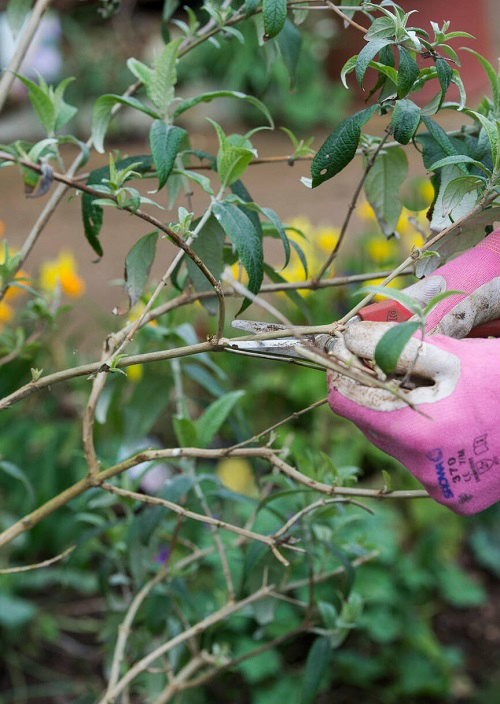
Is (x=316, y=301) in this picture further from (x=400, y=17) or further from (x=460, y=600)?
(x=400, y=17)

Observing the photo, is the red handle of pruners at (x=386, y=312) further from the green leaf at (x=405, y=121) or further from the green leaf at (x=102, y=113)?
the green leaf at (x=102, y=113)

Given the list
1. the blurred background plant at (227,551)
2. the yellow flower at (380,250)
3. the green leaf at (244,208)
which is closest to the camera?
the green leaf at (244,208)

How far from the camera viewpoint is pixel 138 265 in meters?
0.90

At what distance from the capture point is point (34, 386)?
2.62 feet

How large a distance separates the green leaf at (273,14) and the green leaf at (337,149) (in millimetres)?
121

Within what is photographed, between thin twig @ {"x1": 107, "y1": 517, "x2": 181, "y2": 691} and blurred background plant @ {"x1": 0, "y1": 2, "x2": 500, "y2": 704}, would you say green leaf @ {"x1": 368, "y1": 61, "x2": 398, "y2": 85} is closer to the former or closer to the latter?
blurred background plant @ {"x1": 0, "y1": 2, "x2": 500, "y2": 704}

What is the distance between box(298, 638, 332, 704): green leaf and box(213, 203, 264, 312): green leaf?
0.54 metres

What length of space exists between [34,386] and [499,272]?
1.45 feet

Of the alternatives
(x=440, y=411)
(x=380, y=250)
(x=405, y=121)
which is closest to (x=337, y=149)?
(x=405, y=121)

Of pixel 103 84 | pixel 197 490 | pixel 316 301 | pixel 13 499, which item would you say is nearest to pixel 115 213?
pixel 103 84

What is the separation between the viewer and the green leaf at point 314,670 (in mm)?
1081

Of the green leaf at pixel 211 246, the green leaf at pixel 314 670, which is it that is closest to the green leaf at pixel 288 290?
the green leaf at pixel 211 246

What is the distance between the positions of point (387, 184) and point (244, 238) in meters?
0.26

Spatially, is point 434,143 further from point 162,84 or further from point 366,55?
point 162,84
